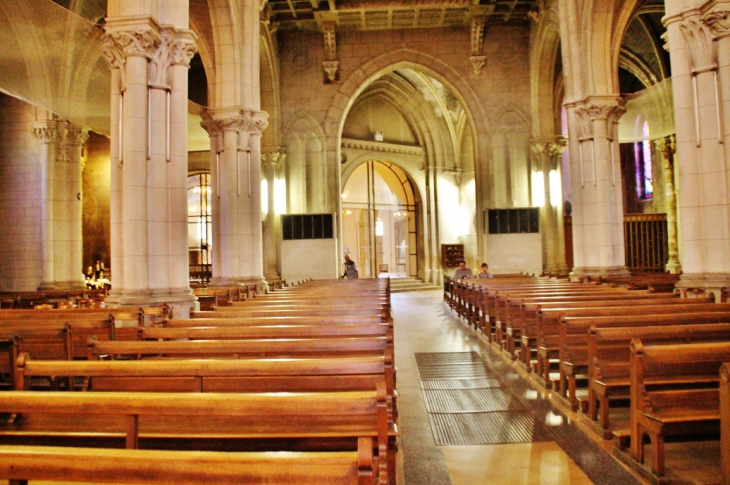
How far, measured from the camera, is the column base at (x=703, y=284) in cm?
732

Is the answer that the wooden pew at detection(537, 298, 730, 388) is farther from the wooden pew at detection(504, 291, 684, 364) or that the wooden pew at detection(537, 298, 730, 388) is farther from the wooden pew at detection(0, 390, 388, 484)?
the wooden pew at detection(0, 390, 388, 484)

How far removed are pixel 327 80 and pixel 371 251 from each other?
991 cm

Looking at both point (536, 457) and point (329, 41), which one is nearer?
point (536, 457)

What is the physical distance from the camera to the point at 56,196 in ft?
45.0

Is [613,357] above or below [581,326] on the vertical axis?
below

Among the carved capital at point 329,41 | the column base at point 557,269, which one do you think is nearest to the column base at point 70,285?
the carved capital at point 329,41

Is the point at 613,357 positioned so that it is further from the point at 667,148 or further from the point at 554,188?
the point at 667,148

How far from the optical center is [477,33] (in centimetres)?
1842

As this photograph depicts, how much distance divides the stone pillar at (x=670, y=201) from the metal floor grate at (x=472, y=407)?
1455cm

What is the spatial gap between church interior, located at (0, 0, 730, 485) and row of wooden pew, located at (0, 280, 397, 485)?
27 millimetres

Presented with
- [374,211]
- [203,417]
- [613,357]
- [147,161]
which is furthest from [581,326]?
[374,211]

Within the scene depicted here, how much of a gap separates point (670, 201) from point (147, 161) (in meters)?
18.3

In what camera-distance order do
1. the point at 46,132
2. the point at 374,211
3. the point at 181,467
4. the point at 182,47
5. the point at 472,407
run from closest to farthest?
1. the point at 181,467
2. the point at 472,407
3. the point at 182,47
4. the point at 46,132
5. the point at 374,211

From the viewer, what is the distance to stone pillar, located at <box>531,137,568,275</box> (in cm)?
1870
